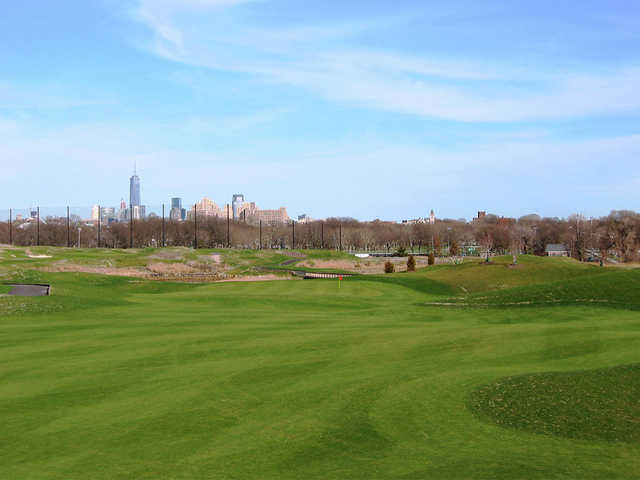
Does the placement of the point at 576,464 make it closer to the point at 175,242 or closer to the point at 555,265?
the point at 555,265

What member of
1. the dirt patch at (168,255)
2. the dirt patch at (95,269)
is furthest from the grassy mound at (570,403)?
the dirt patch at (168,255)

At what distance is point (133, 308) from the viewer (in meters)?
30.1

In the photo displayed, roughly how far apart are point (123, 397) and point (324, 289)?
1296 inches

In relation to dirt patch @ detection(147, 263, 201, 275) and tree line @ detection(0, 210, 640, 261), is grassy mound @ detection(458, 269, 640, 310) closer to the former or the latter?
dirt patch @ detection(147, 263, 201, 275)

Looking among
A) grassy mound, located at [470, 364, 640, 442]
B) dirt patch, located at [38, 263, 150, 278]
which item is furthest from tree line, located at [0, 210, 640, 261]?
grassy mound, located at [470, 364, 640, 442]

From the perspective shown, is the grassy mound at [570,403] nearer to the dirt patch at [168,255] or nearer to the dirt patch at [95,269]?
the dirt patch at [95,269]

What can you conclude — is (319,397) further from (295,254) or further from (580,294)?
(295,254)

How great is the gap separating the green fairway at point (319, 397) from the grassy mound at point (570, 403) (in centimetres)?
5

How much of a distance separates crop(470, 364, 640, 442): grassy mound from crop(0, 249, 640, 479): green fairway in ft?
0.16

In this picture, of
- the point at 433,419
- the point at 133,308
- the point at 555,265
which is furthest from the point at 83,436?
the point at 555,265

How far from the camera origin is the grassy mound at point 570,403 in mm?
9844

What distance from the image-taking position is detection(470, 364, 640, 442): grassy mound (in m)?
9.84

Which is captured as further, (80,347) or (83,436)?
(80,347)

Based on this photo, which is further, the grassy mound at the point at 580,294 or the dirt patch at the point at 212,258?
the dirt patch at the point at 212,258
